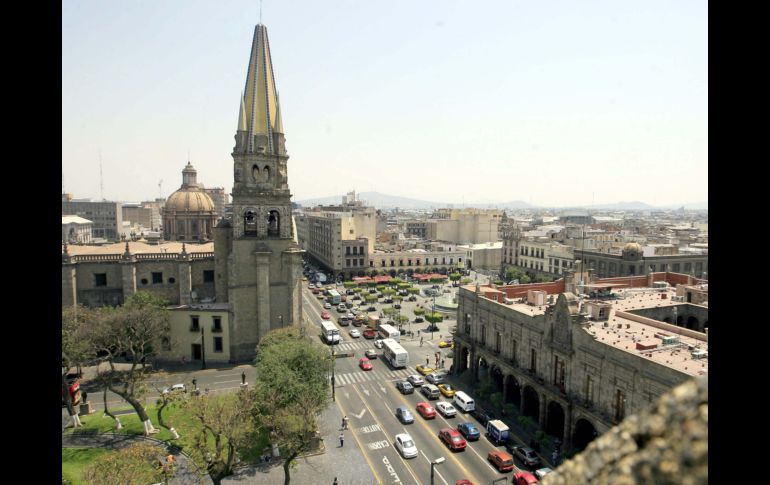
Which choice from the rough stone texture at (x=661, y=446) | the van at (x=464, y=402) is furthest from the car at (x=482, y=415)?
the rough stone texture at (x=661, y=446)

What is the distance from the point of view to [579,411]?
99.1 ft

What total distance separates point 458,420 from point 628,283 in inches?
1113

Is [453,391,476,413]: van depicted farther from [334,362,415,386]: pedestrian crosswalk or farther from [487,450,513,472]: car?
[334,362,415,386]: pedestrian crosswalk

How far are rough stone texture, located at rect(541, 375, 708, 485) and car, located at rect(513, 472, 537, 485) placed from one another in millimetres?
26697

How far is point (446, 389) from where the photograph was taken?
40438 mm

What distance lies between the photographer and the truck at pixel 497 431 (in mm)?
31984

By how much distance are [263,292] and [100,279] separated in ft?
58.4

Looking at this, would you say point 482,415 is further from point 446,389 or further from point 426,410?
point 446,389

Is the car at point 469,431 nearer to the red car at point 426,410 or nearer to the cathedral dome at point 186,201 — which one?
the red car at point 426,410

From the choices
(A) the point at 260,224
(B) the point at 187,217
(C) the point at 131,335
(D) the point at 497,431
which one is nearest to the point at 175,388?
(C) the point at 131,335

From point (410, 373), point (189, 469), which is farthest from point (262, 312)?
point (189, 469)
